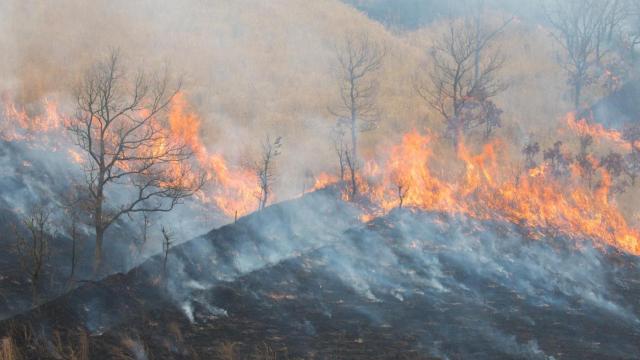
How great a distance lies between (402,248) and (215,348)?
10.3 metres

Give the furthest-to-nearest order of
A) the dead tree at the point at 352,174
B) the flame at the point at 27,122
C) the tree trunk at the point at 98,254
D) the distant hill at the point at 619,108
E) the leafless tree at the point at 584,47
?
the leafless tree at the point at 584,47 < the distant hill at the point at 619,108 < the dead tree at the point at 352,174 < the flame at the point at 27,122 < the tree trunk at the point at 98,254

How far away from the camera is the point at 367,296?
22.5 metres

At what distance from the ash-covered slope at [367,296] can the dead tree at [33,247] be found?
71.7 inches

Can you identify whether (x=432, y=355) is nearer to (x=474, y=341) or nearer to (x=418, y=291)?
(x=474, y=341)

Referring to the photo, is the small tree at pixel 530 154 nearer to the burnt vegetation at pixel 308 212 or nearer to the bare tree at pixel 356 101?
the burnt vegetation at pixel 308 212

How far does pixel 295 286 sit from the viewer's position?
74.1ft

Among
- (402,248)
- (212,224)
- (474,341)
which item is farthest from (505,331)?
(212,224)

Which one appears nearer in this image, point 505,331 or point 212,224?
point 505,331

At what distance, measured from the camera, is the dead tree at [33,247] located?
1953cm

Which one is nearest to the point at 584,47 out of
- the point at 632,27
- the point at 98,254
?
the point at 632,27

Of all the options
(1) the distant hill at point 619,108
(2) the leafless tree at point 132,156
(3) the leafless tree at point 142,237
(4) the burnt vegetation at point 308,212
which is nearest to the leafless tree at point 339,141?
(4) the burnt vegetation at point 308,212

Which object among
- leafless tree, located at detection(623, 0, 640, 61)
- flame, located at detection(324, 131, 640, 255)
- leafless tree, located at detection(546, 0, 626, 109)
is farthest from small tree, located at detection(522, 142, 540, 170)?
leafless tree, located at detection(623, 0, 640, 61)

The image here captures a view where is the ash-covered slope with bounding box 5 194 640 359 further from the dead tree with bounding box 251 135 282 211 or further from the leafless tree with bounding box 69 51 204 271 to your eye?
the leafless tree with bounding box 69 51 204 271

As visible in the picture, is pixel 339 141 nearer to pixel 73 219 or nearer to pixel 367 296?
pixel 367 296
